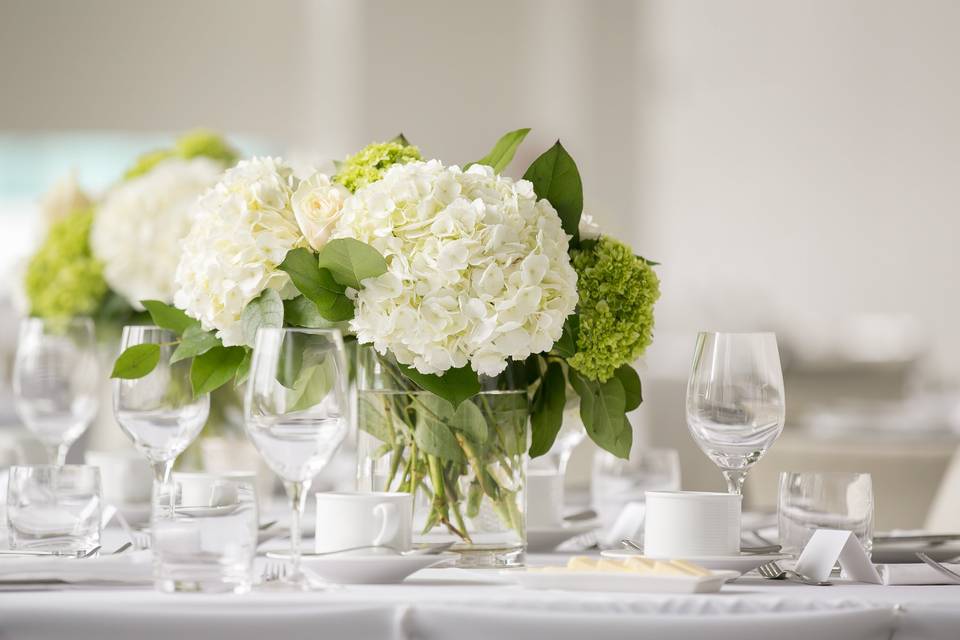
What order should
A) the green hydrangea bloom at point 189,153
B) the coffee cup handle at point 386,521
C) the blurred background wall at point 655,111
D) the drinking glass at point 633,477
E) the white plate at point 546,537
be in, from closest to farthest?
the coffee cup handle at point 386,521, the white plate at point 546,537, the drinking glass at point 633,477, the green hydrangea bloom at point 189,153, the blurred background wall at point 655,111

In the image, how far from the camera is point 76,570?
1.15 meters

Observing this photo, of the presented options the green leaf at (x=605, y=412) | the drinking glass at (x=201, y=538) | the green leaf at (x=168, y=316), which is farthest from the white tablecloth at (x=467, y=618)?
the green leaf at (x=168, y=316)

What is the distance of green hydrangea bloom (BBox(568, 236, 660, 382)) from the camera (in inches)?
53.9

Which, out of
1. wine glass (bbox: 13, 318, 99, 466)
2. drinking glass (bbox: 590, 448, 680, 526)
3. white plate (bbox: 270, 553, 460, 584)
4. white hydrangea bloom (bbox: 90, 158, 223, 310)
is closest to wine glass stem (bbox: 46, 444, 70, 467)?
wine glass (bbox: 13, 318, 99, 466)

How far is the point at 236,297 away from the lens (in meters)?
1.33

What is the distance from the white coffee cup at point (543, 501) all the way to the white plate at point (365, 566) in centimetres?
47

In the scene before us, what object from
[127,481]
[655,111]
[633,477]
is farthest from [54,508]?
[655,111]

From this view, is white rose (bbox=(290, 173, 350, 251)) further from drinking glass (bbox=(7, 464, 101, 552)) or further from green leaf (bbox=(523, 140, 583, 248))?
drinking glass (bbox=(7, 464, 101, 552))

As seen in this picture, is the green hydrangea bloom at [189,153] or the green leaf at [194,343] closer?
the green leaf at [194,343]

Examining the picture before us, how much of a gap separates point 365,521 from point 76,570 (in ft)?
0.85

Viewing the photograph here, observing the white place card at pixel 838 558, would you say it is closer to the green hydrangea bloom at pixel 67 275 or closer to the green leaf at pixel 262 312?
the green leaf at pixel 262 312

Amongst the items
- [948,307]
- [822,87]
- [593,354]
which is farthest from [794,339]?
[593,354]

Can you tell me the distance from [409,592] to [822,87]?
7441 millimetres

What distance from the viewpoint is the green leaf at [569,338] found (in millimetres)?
1348
